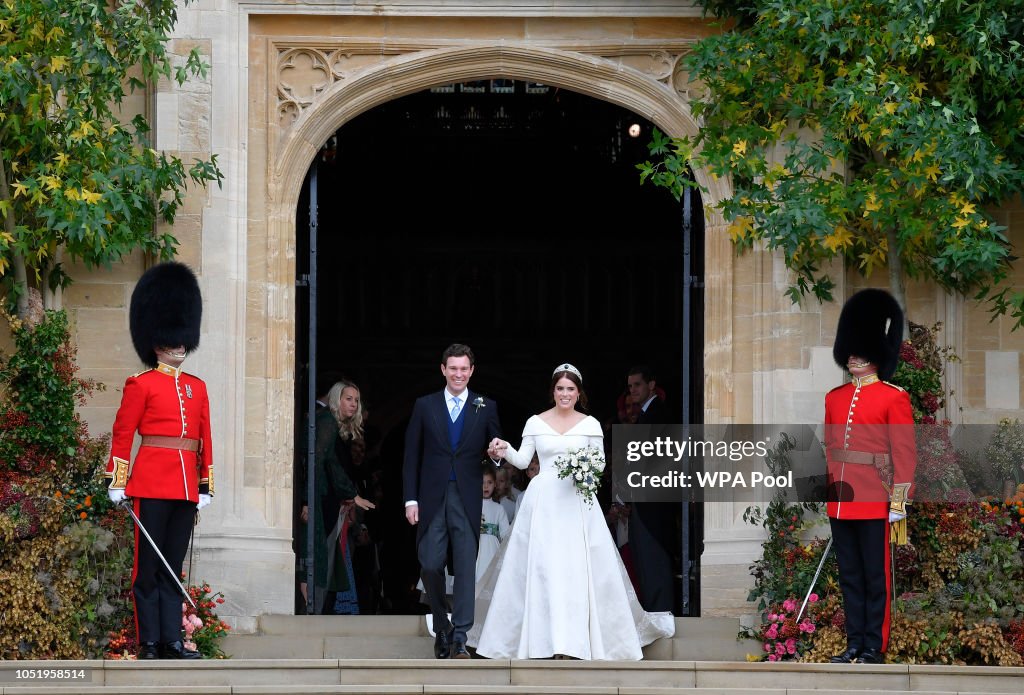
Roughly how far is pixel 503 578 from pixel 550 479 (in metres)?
0.59

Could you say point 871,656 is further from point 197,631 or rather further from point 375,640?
point 197,631

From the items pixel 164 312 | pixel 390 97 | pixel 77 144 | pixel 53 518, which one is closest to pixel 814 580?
pixel 164 312

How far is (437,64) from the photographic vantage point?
1362 cm

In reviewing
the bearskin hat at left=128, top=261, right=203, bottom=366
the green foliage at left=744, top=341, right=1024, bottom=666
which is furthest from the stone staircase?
the bearskin hat at left=128, top=261, right=203, bottom=366

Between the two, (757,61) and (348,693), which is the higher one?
(757,61)

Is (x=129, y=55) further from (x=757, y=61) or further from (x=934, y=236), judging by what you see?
(x=934, y=236)

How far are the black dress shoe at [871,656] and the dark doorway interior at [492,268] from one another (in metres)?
9.73

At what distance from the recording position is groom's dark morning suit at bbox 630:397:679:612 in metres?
13.3

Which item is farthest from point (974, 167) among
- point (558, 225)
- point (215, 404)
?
point (558, 225)

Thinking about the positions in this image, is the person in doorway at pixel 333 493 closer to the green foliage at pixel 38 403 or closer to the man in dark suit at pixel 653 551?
the man in dark suit at pixel 653 551

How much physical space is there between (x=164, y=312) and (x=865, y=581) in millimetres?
3968

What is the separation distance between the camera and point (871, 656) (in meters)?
11.0

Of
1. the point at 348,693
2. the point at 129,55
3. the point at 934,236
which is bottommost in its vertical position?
the point at 348,693

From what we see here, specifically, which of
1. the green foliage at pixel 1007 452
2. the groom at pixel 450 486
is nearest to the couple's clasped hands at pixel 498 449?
the groom at pixel 450 486
